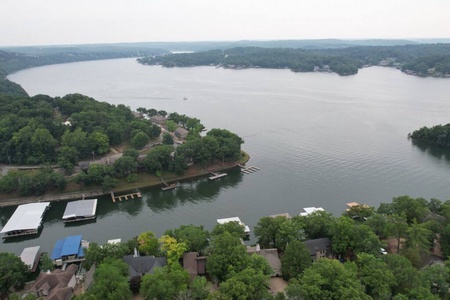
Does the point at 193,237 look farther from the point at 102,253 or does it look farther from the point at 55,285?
the point at 55,285

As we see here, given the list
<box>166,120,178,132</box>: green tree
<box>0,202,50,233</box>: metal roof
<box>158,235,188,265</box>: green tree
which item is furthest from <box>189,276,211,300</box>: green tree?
<box>166,120,178,132</box>: green tree

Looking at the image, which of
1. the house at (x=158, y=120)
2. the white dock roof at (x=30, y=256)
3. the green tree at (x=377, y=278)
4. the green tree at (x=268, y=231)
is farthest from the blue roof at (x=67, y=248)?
the house at (x=158, y=120)

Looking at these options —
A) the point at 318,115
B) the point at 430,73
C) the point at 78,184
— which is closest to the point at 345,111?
the point at 318,115

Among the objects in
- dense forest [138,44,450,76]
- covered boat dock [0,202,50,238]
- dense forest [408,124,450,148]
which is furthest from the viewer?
dense forest [138,44,450,76]

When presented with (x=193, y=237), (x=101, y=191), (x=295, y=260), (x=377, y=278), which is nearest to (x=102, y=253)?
(x=193, y=237)

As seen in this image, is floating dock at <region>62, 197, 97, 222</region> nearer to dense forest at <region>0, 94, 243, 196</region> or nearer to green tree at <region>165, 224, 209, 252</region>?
dense forest at <region>0, 94, 243, 196</region>
